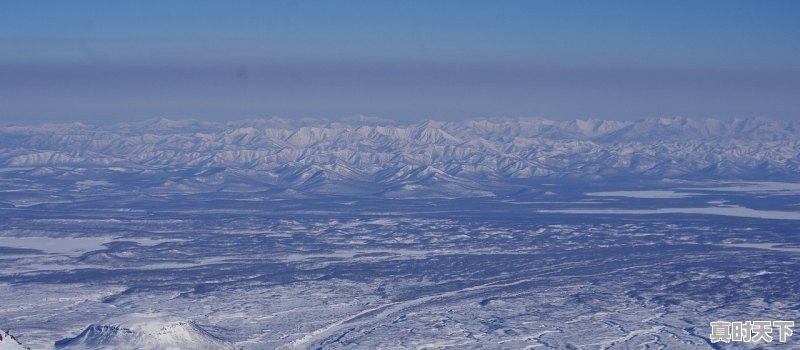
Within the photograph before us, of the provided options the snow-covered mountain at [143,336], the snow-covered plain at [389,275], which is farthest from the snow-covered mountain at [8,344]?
the snow-covered plain at [389,275]

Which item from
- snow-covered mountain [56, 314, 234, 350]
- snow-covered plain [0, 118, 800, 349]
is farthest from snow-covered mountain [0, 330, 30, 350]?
snow-covered plain [0, 118, 800, 349]

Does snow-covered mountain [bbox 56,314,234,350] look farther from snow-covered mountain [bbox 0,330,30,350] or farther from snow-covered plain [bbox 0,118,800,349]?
snow-covered mountain [bbox 0,330,30,350]

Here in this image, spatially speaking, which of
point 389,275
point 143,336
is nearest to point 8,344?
point 143,336

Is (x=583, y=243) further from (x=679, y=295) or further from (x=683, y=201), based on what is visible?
(x=683, y=201)

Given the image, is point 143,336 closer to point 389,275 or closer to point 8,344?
point 8,344

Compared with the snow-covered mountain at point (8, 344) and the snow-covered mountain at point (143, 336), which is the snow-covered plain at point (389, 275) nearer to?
the snow-covered mountain at point (143, 336)

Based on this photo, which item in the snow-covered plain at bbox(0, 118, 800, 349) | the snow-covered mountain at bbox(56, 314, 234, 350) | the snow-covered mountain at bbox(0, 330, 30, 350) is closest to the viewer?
the snow-covered mountain at bbox(0, 330, 30, 350)

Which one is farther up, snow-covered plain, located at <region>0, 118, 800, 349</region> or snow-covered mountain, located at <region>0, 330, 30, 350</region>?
snow-covered mountain, located at <region>0, 330, 30, 350</region>

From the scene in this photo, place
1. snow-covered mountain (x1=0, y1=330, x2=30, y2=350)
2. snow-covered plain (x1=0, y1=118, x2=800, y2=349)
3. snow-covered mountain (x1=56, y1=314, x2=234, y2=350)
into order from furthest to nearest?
snow-covered plain (x1=0, y1=118, x2=800, y2=349)
snow-covered mountain (x1=56, y1=314, x2=234, y2=350)
snow-covered mountain (x1=0, y1=330, x2=30, y2=350)
